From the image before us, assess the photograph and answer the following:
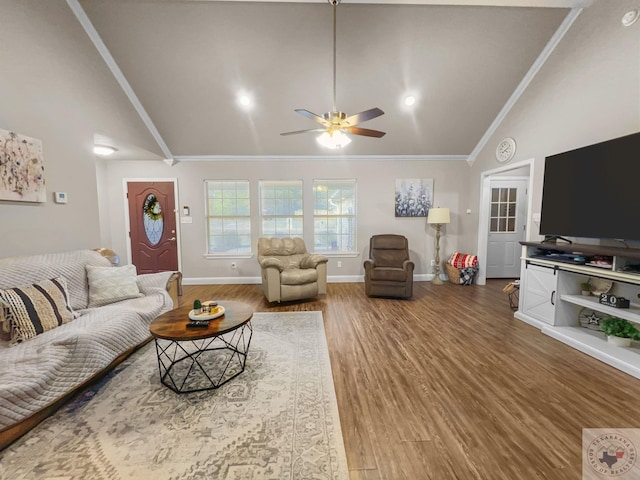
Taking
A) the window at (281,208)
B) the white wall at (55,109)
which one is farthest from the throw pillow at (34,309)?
the window at (281,208)

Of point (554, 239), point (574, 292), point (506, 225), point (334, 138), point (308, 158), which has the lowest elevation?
point (574, 292)

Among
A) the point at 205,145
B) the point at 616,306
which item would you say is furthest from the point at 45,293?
the point at 616,306

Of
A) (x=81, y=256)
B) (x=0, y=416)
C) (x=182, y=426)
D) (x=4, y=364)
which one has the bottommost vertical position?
(x=182, y=426)

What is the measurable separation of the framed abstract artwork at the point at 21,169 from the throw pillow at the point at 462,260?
19.1ft

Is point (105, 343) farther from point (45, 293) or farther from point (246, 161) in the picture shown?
point (246, 161)

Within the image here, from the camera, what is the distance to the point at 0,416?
135cm

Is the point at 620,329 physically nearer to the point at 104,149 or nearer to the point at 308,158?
the point at 308,158

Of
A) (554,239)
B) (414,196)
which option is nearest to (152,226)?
(414,196)

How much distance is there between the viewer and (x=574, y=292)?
9.32ft

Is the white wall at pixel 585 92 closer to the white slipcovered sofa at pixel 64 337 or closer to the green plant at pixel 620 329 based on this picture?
the green plant at pixel 620 329

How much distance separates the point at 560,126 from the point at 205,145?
16.8 ft

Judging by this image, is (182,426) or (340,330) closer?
(182,426)

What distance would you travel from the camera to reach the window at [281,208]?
511cm

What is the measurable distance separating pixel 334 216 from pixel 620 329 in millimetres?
3938
